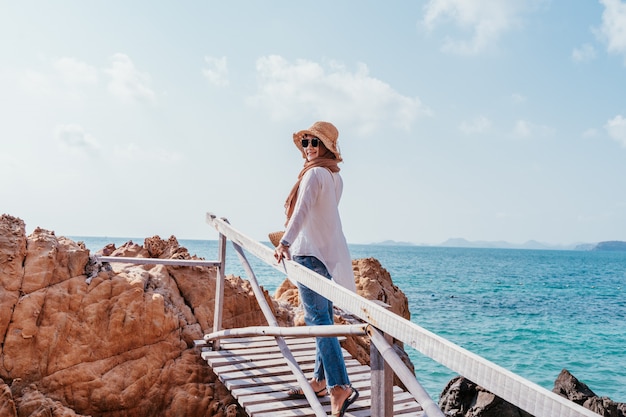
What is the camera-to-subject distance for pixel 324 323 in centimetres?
388

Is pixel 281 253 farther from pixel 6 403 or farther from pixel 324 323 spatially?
pixel 6 403

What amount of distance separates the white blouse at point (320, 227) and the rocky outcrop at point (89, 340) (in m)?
2.01

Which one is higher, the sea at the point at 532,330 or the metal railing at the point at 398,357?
the metal railing at the point at 398,357

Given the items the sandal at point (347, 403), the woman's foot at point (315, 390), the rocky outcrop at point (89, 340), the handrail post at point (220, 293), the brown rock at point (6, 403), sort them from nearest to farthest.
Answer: the sandal at point (347, 403)
the woman's foot at point (315, 390)
the brown rock at point (6, 403)
the rocky outcrop at point (89, 340)
the handrail post at point (220, 293)

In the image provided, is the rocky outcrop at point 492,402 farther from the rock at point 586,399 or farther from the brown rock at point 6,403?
the brown rock at point 6,403

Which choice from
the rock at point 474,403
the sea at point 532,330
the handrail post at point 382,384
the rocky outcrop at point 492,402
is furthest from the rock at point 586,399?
the handrail post at point 382,384

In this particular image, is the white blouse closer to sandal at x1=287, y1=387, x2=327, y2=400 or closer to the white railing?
the white railing

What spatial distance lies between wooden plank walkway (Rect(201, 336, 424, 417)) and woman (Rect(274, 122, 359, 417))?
29 cm

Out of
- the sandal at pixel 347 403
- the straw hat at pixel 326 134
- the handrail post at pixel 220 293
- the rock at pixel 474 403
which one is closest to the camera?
the sandal at pixel 347 403

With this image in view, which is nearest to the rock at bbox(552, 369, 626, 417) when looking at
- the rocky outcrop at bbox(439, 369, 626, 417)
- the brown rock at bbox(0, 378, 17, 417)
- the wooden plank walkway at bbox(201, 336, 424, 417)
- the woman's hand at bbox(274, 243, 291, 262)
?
the rocky outcrop at bbox(439, 369, 626, 417)

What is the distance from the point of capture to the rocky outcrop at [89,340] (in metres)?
4.92

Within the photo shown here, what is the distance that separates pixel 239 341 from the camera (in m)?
5.66

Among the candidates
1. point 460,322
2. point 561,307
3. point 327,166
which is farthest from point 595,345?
point 327,166

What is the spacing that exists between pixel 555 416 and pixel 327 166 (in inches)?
98.3
